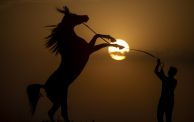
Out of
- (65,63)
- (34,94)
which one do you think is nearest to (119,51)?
(65,63)

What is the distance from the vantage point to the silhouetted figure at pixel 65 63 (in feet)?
5.59

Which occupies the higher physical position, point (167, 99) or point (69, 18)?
point (69, 18)

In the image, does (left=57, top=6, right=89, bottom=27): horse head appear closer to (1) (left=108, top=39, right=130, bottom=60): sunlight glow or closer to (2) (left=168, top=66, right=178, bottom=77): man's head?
(1) (left=108, top=39, right=130, bottom=60): sunlight glow

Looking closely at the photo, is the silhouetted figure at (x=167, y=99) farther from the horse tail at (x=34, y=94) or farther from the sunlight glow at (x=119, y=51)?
the horse tail at (x=34, y=94)

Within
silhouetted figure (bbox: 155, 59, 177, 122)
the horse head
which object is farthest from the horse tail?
silhouetted figure (bbox: 155, 59, 177, 122)

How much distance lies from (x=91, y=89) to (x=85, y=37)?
27cm

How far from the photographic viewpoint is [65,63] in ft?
5.66

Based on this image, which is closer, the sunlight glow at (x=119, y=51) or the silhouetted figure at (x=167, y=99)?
the silhouetted figure at (x=167, y=99)

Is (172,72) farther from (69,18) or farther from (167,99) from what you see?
(69,18)

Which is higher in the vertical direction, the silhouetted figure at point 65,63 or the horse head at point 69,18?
the horse head at point 69,18

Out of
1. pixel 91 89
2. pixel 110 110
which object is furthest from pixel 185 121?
pixel 91 89

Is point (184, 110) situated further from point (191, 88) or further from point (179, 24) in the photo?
point (179, 24)

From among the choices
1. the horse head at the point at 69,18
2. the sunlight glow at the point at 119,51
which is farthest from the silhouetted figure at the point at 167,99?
the horse head at the point at 69,18

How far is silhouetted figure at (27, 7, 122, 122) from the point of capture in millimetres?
1704
